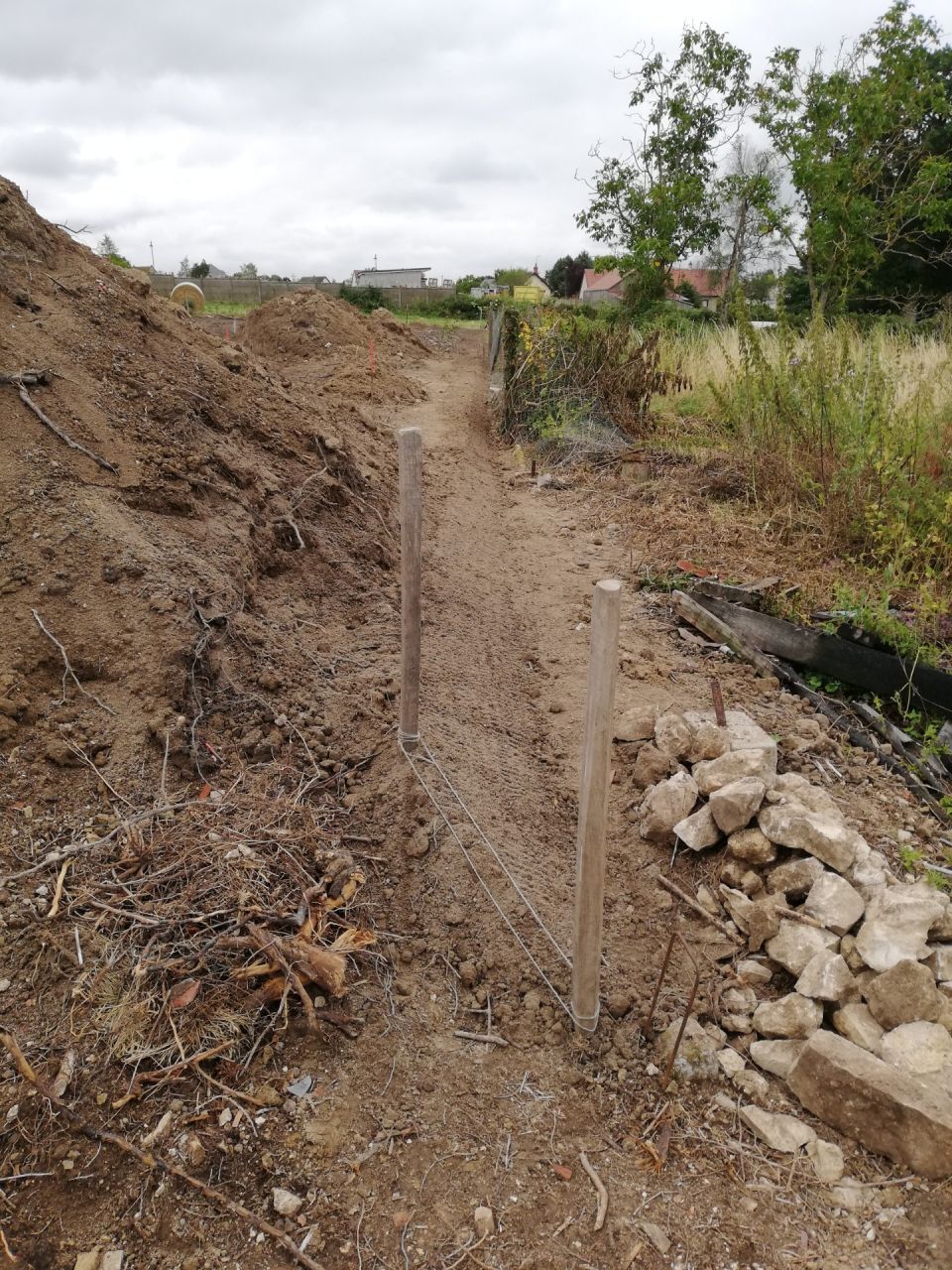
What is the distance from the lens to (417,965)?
2.81 meters

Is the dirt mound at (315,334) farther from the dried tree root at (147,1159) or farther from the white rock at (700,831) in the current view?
the dried tree root at (147,1159)

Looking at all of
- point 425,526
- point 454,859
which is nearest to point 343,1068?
point 454,859

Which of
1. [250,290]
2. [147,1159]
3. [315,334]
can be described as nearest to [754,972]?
[147,1159]

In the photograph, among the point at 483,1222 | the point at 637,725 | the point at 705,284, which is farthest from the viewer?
the point at 705,284

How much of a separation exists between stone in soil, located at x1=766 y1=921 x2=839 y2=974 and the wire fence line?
28.6 inches

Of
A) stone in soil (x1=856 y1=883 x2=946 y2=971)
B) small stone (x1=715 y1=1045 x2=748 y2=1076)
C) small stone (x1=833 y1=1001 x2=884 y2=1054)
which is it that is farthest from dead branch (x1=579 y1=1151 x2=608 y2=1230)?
stone in soil (x1=856 y1=883 x2=946 y2=971)

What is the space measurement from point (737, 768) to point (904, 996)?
105 centimetres

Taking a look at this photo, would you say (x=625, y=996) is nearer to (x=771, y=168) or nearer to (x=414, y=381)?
(x=414, y=381)

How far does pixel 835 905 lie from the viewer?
8.99 ft

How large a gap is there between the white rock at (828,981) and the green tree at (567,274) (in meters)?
56.8

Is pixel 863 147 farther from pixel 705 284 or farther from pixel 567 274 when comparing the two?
pixel 567 274

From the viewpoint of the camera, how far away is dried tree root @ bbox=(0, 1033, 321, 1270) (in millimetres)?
1959

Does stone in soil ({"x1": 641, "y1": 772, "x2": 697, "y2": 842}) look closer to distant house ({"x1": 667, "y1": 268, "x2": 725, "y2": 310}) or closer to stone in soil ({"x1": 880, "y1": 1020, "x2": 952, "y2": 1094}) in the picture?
stone in soil ({"x1": 880, "y1": 1020, "x2": 952, "y2": 1094})

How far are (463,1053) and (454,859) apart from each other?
0.77 metres
